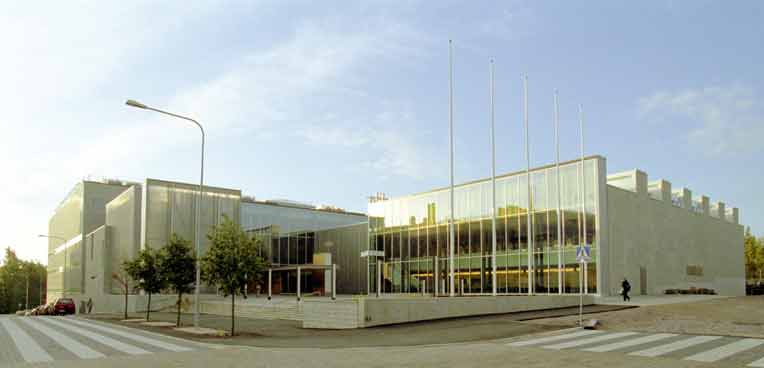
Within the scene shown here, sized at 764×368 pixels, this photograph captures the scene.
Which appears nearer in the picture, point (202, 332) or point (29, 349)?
point (29, 349)

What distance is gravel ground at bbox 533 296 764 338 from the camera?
20422 mm

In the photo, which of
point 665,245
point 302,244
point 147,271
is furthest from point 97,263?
point 665,245

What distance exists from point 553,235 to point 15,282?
398ft

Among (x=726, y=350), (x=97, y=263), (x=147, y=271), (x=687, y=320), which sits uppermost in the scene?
(x=147, y=271)

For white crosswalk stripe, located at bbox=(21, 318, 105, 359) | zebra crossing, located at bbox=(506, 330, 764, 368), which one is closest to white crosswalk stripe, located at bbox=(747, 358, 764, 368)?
zebra crossing, located at bbox=(506, 330, 764, 368)

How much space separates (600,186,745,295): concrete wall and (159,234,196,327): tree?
26.7 meters

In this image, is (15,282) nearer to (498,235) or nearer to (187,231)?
(187,231)

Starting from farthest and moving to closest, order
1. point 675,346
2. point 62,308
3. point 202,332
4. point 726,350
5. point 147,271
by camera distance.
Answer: point 62,308
point 147,271
point 202,332
point 675,346
point 726,350

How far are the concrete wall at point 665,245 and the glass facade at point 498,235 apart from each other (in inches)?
96.7

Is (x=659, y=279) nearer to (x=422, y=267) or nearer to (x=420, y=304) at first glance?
(x=422, y=267)

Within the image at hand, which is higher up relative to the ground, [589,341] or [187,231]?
[187,231]

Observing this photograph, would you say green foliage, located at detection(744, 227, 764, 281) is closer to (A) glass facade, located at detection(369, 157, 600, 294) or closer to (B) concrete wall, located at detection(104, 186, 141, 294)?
(A) glass facade, located at detection(369, 157, 600, 294)

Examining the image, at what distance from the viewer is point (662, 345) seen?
1648 centimetres

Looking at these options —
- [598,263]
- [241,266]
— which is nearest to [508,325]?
[241,266]
